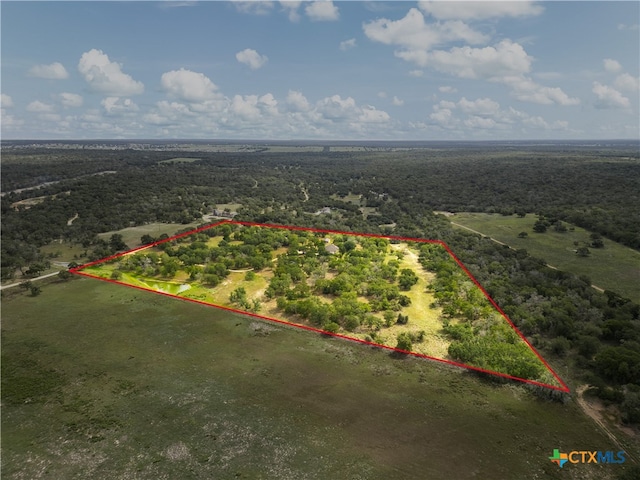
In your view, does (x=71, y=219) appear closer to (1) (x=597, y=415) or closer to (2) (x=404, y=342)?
(2) (x=404, y=342)

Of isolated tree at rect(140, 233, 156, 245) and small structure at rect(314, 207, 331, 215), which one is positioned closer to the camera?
isolated tree at rect(140, 233, 156, 245)

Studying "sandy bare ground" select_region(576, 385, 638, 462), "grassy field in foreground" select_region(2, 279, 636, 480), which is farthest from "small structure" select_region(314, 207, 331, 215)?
"sandy bare ground" select_region(576, 385, 638, 462)

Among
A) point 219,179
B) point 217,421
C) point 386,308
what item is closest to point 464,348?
point 386,308

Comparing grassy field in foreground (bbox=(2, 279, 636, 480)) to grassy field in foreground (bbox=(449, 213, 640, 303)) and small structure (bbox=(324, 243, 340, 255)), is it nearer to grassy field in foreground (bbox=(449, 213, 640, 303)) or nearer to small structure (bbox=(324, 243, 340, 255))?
small structure (bbox=(324, 243, 340, 255))

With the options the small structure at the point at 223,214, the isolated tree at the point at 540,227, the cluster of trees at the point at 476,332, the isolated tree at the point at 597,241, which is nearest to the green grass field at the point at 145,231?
the small structure at the point at 223,214

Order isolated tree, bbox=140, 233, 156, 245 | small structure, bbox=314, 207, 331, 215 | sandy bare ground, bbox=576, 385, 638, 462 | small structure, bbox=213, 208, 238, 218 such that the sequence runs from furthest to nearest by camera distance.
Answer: small structure, bbox=314, 207, 331, 215, small structure, bbox=213, 208, 238, 218, isolated tree, bbox=140, 233, 156, 245, sandy bare ground, bbox=576, 385, 638, 462

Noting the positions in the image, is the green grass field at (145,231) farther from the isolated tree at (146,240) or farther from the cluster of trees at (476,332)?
the cluster of trees at (476,332)
